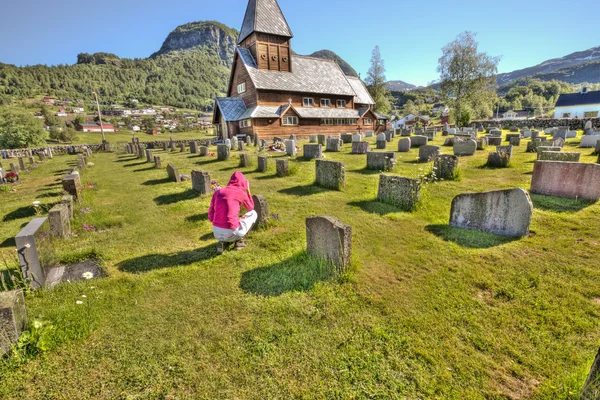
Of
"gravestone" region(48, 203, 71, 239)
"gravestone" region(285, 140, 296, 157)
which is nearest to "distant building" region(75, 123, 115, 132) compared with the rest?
"gravestone" region(285, 140, 296, 157)

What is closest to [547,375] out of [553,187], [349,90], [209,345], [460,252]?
[460,252]

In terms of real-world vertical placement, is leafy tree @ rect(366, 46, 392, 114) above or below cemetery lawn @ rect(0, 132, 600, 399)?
above

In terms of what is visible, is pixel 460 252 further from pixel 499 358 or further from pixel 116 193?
pixel 116 193

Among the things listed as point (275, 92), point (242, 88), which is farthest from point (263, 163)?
point (242, 88)

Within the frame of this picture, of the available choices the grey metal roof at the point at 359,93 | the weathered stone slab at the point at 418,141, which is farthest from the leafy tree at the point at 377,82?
the weathered stone slab at the point at 418,141

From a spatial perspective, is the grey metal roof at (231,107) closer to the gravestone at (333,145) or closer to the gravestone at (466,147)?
the gravestone at (333,145)

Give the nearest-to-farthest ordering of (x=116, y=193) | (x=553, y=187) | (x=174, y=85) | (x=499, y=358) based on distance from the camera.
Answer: (x=499, y=358) < (x=553, y=187) < (x=116, y=193) < (x=174, y=85)

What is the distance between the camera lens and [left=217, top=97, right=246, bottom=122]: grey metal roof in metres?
32.8

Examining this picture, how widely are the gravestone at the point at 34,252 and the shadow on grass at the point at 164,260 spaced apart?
1032 mm

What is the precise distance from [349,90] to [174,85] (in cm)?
18335

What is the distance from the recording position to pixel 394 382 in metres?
2.56

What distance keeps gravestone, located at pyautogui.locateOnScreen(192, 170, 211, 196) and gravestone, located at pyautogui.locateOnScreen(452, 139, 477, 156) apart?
43.7 feet

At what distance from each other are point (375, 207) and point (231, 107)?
30.8m

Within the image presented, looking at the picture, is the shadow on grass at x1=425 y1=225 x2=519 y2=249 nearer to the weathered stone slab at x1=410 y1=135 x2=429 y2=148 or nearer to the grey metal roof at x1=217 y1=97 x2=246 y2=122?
the weathered stone slab at x1=410 y1=135 x2=429 y2=148
